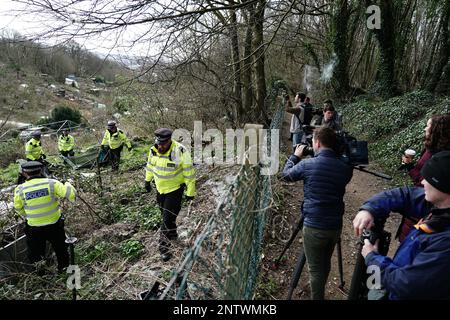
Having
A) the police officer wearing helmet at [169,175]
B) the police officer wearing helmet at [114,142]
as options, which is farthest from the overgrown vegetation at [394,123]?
the police officer wearing helmet at [114,142]

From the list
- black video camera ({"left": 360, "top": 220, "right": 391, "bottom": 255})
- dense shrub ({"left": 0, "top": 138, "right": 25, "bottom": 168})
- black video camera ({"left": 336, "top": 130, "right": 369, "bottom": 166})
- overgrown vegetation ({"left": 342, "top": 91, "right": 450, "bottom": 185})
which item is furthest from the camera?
dense shrub ({"left": 0, "top": 138, "right": 25, "bottom": 168})

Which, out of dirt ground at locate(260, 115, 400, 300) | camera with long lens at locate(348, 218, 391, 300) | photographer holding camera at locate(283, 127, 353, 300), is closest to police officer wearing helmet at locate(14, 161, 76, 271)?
dirt ground at locate(260, 115, 400, 300)

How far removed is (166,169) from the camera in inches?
171

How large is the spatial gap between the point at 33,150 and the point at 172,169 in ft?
23.1

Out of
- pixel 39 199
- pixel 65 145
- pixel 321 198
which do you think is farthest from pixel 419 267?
pixel 65 145

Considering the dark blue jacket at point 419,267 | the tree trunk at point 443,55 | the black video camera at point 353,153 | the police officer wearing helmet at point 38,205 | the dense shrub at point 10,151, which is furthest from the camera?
the dense shrub at point 10,151

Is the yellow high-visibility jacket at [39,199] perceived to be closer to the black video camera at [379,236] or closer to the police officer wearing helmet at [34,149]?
the black video camera at [379,236]

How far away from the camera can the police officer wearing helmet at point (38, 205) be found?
4.34 meters

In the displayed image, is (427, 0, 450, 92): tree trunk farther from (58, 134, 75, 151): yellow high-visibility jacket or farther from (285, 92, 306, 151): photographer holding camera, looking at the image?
(58, 134, 75, 151): yellow high-visibility jacket

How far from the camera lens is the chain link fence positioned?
2.01 meters

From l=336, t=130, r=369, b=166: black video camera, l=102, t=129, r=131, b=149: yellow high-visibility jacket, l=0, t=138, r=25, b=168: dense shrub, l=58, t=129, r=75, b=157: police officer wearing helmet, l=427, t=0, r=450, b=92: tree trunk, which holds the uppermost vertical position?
l=427, t=0, r=450, b=92: tree trunk

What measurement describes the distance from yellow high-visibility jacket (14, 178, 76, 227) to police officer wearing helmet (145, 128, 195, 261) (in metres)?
1.39

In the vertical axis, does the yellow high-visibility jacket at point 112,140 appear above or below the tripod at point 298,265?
above
